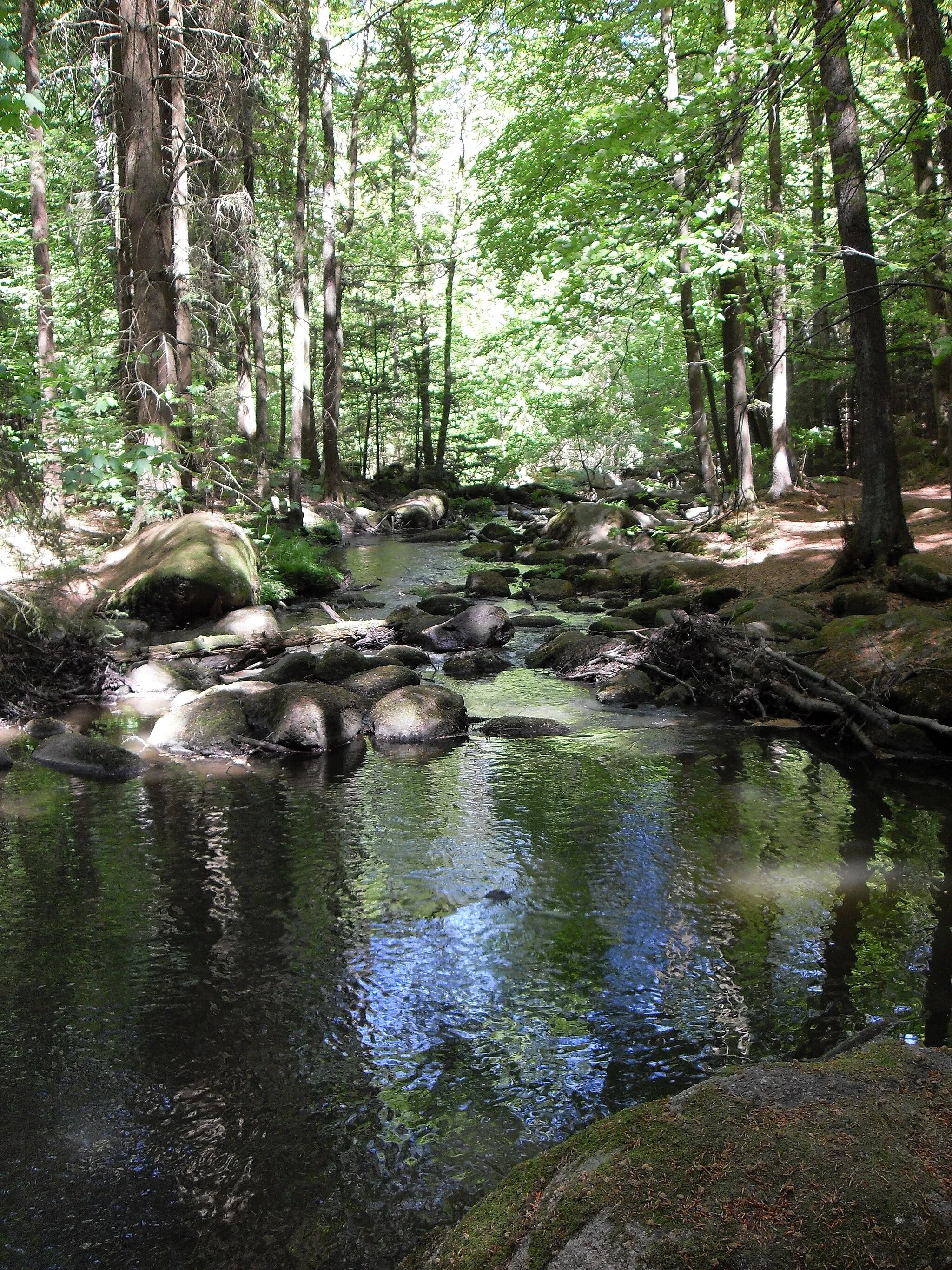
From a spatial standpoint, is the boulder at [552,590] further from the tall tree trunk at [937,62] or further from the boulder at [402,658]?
the tall tree trunk at [937,62]

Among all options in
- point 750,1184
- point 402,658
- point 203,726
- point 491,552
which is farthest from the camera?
point 491,552

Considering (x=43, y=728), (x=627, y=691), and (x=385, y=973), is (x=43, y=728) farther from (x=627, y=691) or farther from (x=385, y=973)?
(x=627, y=691)

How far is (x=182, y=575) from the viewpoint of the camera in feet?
40.4

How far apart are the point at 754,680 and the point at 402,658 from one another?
13.5 feet

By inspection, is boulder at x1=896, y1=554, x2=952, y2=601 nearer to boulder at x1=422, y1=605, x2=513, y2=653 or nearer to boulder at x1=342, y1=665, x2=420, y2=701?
boulder at x1=422, y1=605, x2=513, y2=653

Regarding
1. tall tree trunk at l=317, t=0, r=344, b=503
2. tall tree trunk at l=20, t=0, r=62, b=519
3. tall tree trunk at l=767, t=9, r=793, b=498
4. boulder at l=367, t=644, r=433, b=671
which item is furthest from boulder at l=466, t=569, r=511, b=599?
tall tree trunk at l=317, t=0, r=344, b=503

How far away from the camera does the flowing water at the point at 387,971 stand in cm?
306

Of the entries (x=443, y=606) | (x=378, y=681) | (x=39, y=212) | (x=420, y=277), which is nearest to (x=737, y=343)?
(x=443, y=606)

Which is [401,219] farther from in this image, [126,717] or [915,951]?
[915,951]

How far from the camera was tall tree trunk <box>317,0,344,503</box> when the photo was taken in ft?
68.8

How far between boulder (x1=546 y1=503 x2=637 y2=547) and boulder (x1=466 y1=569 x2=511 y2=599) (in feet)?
15.3

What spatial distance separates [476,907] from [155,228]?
1337 cm

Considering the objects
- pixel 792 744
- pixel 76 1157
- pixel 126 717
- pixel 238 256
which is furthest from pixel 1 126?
pixel 238 256

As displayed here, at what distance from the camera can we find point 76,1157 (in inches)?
125
